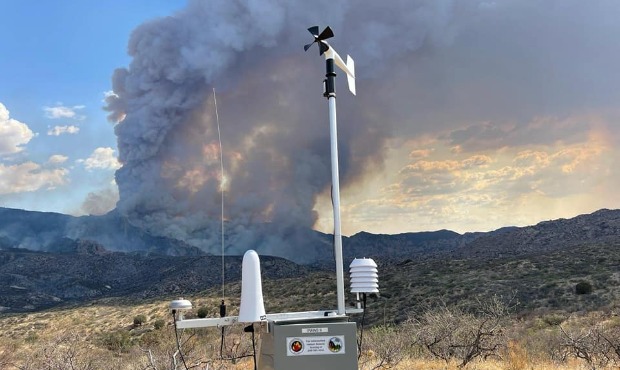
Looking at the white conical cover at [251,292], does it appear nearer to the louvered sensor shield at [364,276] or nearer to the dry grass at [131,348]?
the louvered sensor shield at [364,276]

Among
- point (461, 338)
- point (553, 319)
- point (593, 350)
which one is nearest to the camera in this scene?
point (593, 350)

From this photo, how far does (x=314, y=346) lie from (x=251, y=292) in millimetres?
821

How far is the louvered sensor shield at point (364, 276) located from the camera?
5717 mm

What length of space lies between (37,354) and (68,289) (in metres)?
71.6

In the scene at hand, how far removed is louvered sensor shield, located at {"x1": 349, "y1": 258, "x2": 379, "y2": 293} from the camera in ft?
18.8

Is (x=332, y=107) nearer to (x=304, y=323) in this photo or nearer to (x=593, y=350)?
(x=304, y=323)

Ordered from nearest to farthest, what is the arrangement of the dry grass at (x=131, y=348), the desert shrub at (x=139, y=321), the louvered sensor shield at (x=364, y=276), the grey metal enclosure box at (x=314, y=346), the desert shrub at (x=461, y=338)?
the grey metal enclosure box at (x=314, y=346), the louvered sensor shield at (x=364, y=276), the dry grass at (x=131, y=348), the desert shrub at (x=461, y=338), the desert shrub at (x=139, y=321)

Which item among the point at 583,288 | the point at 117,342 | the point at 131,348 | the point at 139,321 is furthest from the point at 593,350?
the point at 139,321

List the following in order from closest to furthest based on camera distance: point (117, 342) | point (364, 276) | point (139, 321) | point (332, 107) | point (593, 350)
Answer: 1. point (364, 276)
2. point (332, 107)
3. point (593, 350)
4. point (117, 342)
5. point (139, 321)

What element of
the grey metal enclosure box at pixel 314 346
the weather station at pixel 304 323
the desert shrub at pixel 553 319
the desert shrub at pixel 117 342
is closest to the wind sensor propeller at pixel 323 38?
the weather station at pixel 304 323

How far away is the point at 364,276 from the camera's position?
18.9ft

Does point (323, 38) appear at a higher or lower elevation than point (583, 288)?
higher

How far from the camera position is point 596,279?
89.1 ft

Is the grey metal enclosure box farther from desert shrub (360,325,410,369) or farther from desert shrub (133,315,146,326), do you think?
desert shrub (133,315,146,326)
